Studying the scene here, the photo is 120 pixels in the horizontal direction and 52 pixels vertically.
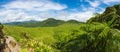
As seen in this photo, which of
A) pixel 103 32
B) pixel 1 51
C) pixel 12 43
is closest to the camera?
pixel 1 51

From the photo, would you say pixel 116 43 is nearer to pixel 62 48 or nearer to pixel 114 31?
pixel 114 31

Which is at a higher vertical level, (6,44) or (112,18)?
(112,18)

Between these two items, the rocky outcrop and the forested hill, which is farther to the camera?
the forested hill

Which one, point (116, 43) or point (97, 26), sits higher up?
point (97, 26)

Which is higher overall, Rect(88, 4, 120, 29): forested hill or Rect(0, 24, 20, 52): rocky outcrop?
Rect(88, 4, 120, 29): forested hill

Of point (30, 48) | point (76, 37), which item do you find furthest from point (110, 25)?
point (30, 48)

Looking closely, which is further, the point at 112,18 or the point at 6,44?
the point at 112,18

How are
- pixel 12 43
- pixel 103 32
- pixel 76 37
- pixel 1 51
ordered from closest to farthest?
1. pixel 1 51
2. pixel 12 43
3. pixel 103 32
4. pixel 76 37

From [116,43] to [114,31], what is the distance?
2.45 ft

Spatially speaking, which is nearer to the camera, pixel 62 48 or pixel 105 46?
pixel 105 46

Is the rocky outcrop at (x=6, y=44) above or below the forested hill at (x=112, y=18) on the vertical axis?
below

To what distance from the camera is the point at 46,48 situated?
1847cm

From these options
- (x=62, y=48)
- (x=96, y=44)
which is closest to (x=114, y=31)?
(x=96, y=44)

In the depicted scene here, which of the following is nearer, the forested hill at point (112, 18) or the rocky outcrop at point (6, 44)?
the rocky outcrop at point (6, 44)
